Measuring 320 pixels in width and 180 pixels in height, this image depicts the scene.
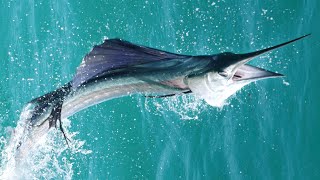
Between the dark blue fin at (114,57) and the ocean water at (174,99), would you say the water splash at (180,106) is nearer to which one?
the ocean water at (174,99)

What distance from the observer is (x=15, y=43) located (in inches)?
291

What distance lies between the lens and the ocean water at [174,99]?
7.43 metres

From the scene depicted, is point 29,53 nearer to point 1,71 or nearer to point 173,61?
point 1,71

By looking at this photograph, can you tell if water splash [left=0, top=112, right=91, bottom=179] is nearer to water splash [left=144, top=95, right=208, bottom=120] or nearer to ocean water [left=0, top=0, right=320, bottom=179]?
ocean water [left=0, top=0, right=320, bottom=179]

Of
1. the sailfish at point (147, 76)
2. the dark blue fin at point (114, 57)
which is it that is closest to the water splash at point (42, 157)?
the sailfish at point (147, 76)

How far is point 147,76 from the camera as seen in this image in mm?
3729

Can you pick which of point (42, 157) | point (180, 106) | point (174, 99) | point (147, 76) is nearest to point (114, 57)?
point (147, 76)

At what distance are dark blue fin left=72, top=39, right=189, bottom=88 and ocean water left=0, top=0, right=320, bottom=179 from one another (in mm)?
3293

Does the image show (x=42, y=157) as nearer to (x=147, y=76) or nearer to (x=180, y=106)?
(x=180, y=106)

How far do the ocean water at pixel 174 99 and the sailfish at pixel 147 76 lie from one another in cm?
285

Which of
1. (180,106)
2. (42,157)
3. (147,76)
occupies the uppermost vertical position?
(180,106)

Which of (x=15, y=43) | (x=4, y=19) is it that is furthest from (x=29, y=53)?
(x=4, y=19)

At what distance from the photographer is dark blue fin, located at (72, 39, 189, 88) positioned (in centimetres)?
362

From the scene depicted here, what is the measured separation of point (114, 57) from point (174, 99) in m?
4.18
